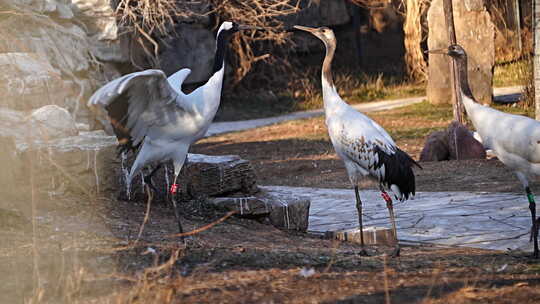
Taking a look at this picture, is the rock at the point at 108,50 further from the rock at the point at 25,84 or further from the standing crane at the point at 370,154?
the standing crane at the point at 370,154

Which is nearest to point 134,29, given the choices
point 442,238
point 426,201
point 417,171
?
point 417,171

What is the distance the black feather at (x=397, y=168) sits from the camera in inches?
256

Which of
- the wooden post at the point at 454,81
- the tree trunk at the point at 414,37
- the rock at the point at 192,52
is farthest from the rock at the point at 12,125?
the tree trunk at the point at 414,37

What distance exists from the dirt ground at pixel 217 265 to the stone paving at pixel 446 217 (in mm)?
387

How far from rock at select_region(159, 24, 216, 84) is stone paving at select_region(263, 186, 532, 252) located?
29.7 ft

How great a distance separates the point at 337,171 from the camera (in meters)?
11.0

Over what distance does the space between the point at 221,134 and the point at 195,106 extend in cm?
901

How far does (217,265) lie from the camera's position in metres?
5.26

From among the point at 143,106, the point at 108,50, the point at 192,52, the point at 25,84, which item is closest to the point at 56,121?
the point at 25,84

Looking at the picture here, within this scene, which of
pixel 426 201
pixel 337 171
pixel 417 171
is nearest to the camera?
pixel 426 201

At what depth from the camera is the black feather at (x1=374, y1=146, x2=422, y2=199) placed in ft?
21.3

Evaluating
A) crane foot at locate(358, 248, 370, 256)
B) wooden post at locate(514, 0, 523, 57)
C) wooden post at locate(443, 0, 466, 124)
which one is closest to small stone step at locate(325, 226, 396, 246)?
crane foot at locate(358, 248, 370, 256)

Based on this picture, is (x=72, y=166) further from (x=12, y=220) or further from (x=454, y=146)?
(x=454, y=146)

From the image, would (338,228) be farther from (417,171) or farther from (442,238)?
(417,171)
